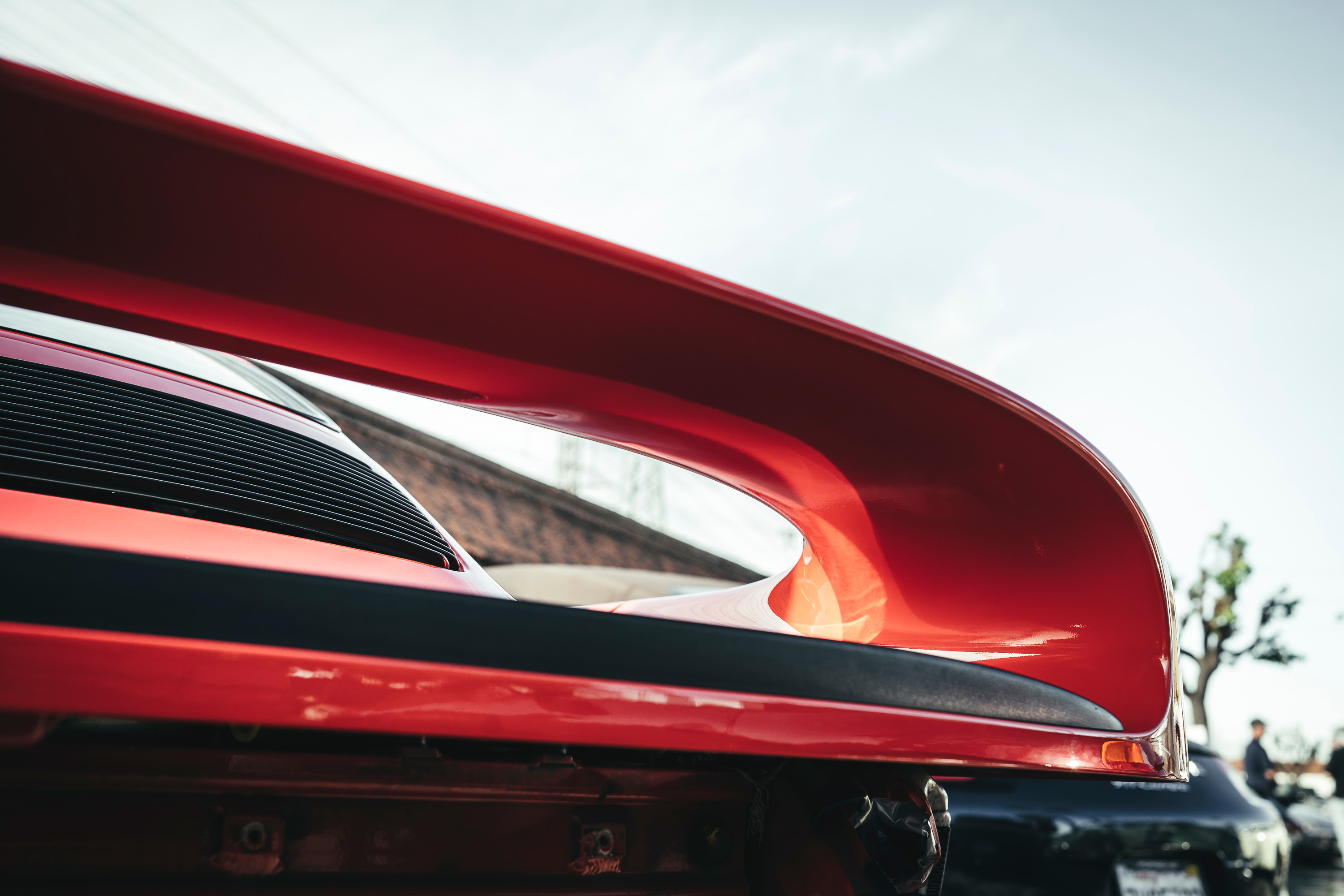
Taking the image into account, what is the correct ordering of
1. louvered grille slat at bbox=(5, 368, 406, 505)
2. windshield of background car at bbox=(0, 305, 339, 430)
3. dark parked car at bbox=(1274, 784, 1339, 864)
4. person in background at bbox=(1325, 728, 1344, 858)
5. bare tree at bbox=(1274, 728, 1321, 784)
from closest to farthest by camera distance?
louvered grille slat at bbox=(5, 368, 406, 505) < windshield of background car at bbox=(0, 305, 339, 430) < dark parked car at bbox=(1274, 784, 1339, 864) < person in background at bbox=(1325, 728, 1344, 858) < bare tree at bbox=(1274, 728, 1321, 784)

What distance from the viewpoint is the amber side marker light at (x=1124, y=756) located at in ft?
3.10

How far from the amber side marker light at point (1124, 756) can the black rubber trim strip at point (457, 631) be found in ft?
0.37

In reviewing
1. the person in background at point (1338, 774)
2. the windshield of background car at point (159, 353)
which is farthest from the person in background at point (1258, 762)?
the windshield of background car at point (159, 353)

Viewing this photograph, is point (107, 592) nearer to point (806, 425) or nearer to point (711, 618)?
point (806, 425)

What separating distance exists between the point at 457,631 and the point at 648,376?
0.39 m

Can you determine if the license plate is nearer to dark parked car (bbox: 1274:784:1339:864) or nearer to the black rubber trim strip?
the black rubber trim strip

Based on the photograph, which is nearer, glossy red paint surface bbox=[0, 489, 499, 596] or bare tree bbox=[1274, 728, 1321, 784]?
glossy red paint surface bbox=[0, 489, 499, 596]

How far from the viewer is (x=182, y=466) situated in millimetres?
1029

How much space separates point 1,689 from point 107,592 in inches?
3.1

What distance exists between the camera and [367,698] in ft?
1.99

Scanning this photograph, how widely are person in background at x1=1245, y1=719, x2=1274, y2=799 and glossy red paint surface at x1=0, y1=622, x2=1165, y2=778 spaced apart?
9430 mm

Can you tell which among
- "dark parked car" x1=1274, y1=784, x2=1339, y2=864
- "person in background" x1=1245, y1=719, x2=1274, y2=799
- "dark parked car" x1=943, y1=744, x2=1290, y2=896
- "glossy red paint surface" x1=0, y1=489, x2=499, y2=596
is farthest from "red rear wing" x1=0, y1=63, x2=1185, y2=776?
"person in background" x1=1245, y1=719, x2=1274, y2=799

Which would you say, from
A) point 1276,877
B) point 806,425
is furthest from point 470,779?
point 1276,877

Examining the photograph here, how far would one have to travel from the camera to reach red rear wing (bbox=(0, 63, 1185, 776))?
663mm
